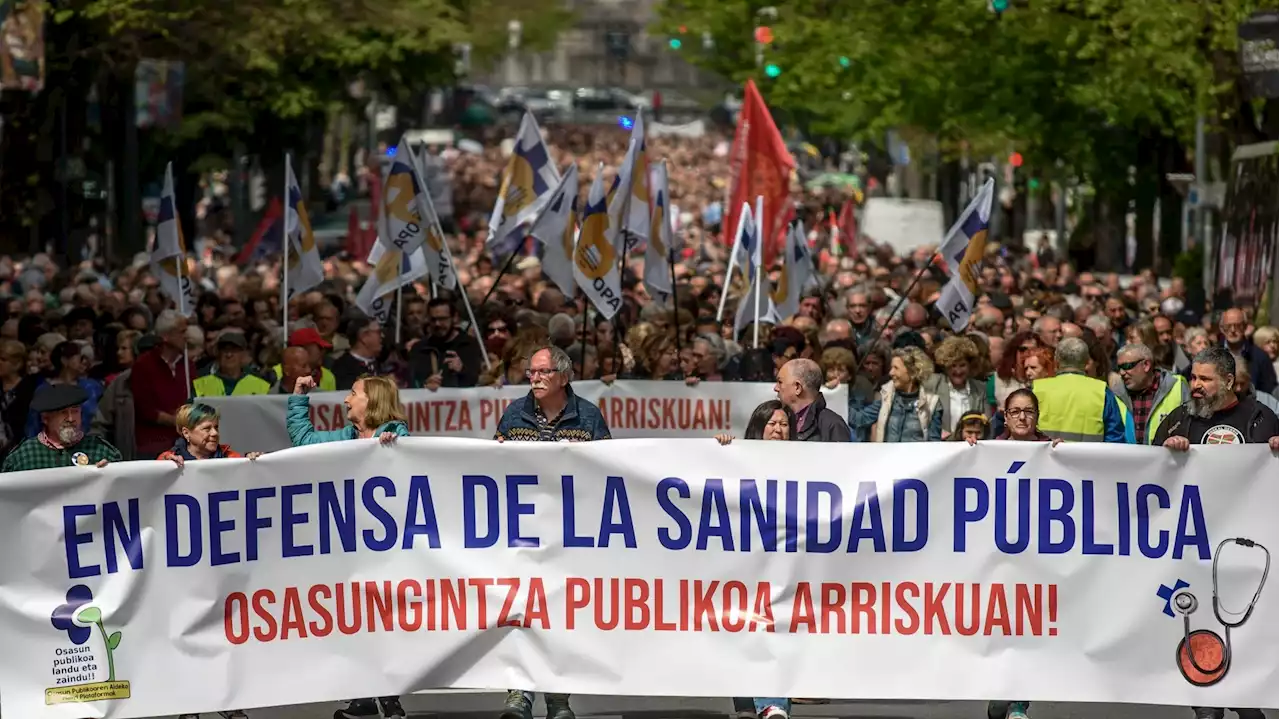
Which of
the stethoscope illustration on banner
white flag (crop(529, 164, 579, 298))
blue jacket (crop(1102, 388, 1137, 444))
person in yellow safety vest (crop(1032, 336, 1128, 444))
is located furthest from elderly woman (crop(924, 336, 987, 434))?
white flag (crop(529, 164, 579, 298))

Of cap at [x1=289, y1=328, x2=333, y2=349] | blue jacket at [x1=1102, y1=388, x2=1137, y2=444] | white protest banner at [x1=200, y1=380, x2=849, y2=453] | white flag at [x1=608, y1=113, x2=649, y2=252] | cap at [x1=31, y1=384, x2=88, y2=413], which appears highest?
white flag at [x1=608, y1=113, x2=649, y2=252]

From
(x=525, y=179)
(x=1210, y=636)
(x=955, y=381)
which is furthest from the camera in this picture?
(x=525, y=179)

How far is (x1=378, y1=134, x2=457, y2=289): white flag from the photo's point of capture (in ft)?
56.5

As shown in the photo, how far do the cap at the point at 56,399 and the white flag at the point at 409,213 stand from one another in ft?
24.1

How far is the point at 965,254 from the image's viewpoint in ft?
52.1

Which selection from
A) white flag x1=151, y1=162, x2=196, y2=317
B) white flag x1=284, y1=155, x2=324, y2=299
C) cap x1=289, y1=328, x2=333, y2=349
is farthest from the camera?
white flag x1=284, y1=155, x2=324, y2=299

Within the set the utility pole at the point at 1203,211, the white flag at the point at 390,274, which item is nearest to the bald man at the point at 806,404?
the white flag at the point at 390,274

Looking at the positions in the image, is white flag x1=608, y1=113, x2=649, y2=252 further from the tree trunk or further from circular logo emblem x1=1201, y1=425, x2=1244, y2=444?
the tree trunk

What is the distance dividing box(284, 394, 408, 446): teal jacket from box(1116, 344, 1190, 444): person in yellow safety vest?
11.9 feet

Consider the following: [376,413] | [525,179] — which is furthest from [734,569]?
[525,179]

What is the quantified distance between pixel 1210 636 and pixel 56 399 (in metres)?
4.39

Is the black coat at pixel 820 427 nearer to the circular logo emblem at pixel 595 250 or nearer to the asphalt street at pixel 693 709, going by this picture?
the asphalt street at pixel 693 709

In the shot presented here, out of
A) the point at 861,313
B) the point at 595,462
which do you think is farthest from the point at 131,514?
the point at 861,313

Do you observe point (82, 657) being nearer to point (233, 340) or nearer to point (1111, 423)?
point (1111, 423)
